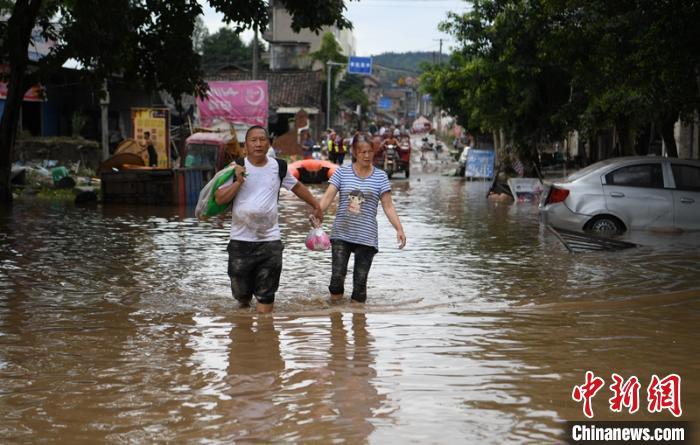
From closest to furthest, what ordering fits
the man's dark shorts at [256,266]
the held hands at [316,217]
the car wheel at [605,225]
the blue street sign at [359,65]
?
the man's dark shorts at [256,266] < the held hands at [316,217] < the car wheel at [605,225] < the blue street sign at [359,65]

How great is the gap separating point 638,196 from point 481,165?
977 inches

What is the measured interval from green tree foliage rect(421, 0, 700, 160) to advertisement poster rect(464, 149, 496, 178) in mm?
3714

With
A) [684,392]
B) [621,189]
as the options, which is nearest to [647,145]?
[621,189]

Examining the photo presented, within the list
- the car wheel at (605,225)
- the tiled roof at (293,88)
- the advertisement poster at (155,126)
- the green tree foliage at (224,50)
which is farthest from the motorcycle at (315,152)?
the green tree foliage at (224,50)

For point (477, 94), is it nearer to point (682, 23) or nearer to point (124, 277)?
point (682, 23)

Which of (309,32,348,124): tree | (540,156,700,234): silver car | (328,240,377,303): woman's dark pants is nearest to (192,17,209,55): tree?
(309,32,348,124): tree

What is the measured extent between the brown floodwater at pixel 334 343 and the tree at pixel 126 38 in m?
7.47

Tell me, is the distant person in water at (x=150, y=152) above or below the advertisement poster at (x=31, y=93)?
below

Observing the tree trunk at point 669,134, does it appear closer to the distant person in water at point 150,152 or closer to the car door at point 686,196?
the car door at point 686,196

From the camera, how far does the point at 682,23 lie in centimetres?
1609

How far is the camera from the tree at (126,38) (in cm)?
2092

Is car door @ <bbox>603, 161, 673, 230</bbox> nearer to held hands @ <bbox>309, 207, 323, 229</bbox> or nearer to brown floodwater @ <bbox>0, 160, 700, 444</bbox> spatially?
brown floodwater @ <bbox>0, 160, 700, 444</bbox>

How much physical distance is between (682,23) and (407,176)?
26.5 m

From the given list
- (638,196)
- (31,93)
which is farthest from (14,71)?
(638,196)
